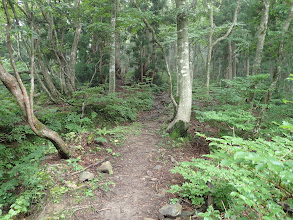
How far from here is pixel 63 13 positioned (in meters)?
6.90

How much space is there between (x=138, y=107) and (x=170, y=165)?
19.5 ft

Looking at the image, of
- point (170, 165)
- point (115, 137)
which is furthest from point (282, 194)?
point (115, 137)

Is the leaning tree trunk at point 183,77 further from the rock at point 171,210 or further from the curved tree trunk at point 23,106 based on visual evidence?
the curved tree trunk at point 23,106

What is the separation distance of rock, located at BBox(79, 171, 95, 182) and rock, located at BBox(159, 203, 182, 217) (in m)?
1.70

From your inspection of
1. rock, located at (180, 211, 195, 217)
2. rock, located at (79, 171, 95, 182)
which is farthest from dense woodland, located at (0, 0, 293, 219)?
rock, located at (79, 171, 95, 182)

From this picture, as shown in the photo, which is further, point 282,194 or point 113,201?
point 113,201

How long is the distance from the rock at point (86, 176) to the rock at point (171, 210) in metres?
1.70

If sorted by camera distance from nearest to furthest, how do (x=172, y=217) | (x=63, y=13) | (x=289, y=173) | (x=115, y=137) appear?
(x=289, y=173)
(x=172, y=217)
(x=115, y=137)
(x=63, y=13)

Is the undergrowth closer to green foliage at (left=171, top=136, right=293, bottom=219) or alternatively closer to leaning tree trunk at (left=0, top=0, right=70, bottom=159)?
leaning tree trunk at (left=0, top=0, right=70, bottom=159)

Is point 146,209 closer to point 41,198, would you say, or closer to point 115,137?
point 41,198

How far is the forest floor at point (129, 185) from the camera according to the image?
2.87 metres

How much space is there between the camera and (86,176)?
11.9 feet

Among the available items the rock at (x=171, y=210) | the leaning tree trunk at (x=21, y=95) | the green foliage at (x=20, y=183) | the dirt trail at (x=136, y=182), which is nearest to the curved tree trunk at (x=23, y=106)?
the leaning tree trunk at (x=21, y=95)

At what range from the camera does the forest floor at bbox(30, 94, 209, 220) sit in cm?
287
